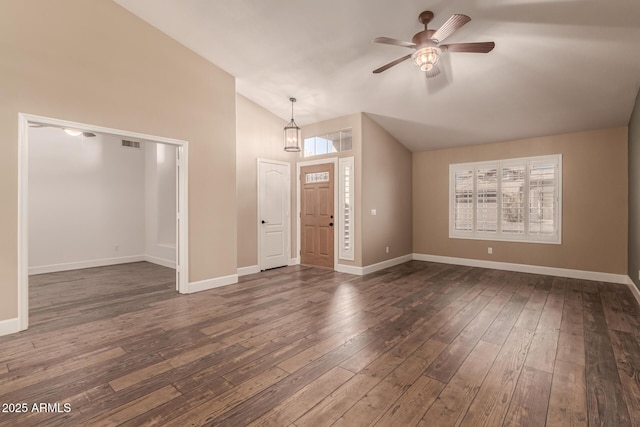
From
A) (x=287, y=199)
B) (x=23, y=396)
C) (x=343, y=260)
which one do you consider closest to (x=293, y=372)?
(x=23, y=396)

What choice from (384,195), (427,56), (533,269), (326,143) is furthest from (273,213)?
(533,269)

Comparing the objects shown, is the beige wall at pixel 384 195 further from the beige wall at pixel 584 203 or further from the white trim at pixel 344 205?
the beige wall at pixel 584 203

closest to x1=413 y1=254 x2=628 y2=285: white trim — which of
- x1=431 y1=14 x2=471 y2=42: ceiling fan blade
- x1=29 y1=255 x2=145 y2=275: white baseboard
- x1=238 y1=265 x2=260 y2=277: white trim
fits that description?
x1=238 y1=265 x2=260 y2=277: white trim

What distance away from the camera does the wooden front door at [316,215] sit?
240 inches

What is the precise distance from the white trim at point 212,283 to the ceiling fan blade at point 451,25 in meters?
4.31

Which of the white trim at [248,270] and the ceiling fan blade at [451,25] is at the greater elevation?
the ceiling fan blade at [451,25]

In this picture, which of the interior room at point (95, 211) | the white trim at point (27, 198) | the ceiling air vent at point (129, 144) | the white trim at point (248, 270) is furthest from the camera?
the ceiling air vent at point (129, 144)

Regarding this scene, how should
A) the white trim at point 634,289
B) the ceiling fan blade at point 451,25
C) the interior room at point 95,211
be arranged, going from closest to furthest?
the ceiling fan blade at point 451,25 < the white trim at point 634,289 < the interior room at point 95,211

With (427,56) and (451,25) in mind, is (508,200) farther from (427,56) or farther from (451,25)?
(451,25)

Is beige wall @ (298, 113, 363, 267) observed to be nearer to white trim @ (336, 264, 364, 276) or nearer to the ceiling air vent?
white trim @ (336, 264, 364, 276)

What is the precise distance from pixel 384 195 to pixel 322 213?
1.38m

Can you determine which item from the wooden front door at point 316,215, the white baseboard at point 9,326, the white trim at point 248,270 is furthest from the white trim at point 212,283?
the wooden front door at point 316,215

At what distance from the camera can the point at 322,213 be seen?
6219 millimetres

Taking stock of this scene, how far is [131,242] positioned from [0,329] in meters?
4.32
